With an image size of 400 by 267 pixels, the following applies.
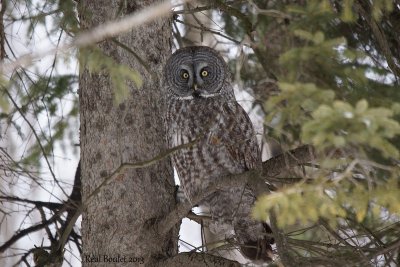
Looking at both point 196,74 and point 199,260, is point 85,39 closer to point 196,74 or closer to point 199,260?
point 199,260

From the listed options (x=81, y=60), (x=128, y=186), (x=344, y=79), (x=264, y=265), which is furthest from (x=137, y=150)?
(x=344, y=79)

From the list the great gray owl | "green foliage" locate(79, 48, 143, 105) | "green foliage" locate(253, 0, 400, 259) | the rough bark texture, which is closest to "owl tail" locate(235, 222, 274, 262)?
the great gray owl

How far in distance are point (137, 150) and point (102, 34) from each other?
145 cm

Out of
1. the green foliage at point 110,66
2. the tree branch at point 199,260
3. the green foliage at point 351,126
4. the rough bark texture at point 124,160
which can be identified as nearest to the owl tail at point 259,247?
the tree branch at point 199,260

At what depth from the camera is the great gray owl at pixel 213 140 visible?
4.59 metres

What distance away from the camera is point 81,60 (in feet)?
9.82

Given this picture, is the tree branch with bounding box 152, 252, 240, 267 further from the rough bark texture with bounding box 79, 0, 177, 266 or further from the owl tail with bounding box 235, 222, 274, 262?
the owl tail with bounding box 235, 222, 274, 262

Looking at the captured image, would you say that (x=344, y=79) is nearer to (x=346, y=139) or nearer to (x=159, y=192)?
(x=346, y=139)

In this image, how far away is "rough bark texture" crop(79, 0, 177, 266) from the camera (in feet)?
14.0

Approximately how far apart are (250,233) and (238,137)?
0.72 meters

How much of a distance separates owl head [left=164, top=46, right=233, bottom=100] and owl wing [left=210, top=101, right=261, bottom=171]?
1.10 feet

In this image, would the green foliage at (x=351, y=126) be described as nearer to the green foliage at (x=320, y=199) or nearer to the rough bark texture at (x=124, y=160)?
the green foliage at (x=320, y=199)

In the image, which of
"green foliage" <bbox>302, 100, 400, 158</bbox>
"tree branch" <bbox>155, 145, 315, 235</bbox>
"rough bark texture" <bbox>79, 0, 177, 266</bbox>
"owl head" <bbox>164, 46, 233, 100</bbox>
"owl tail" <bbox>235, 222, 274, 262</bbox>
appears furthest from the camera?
"owl head" <bbox>164, 46, 233, 100</bbox>

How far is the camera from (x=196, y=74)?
5.12 metres
